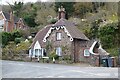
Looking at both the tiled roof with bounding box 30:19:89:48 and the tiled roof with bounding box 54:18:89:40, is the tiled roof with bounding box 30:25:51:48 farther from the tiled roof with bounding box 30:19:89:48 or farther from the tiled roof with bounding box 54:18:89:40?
the tiled roof with bounding box 54:18:89:40

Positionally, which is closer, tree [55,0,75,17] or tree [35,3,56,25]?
tree [35,3,56,25]

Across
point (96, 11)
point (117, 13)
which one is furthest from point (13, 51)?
point (117, 13)

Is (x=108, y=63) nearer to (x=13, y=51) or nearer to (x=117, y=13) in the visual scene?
(x=117, y=13)

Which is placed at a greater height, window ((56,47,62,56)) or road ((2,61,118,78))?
window ((56,47,62,56))

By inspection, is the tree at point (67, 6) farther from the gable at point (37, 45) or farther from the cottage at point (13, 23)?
the gable at point (37, 45)

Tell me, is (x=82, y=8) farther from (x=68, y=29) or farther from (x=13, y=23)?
(x=13, y=23)

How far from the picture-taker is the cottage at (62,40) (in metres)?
14.9

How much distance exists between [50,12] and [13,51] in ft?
9.04

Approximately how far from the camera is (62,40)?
15672mm

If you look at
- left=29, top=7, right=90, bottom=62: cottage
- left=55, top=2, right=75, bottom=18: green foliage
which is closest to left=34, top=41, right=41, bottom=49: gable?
left=29, top=7, right=90, bottom=62: cottage

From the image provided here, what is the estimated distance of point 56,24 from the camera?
51.0ft

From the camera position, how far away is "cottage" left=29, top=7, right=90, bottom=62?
14883mm

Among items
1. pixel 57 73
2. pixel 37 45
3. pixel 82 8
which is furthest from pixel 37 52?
pixel 57 73

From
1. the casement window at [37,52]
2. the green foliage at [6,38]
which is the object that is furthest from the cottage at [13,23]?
the casement window at [37,52]
